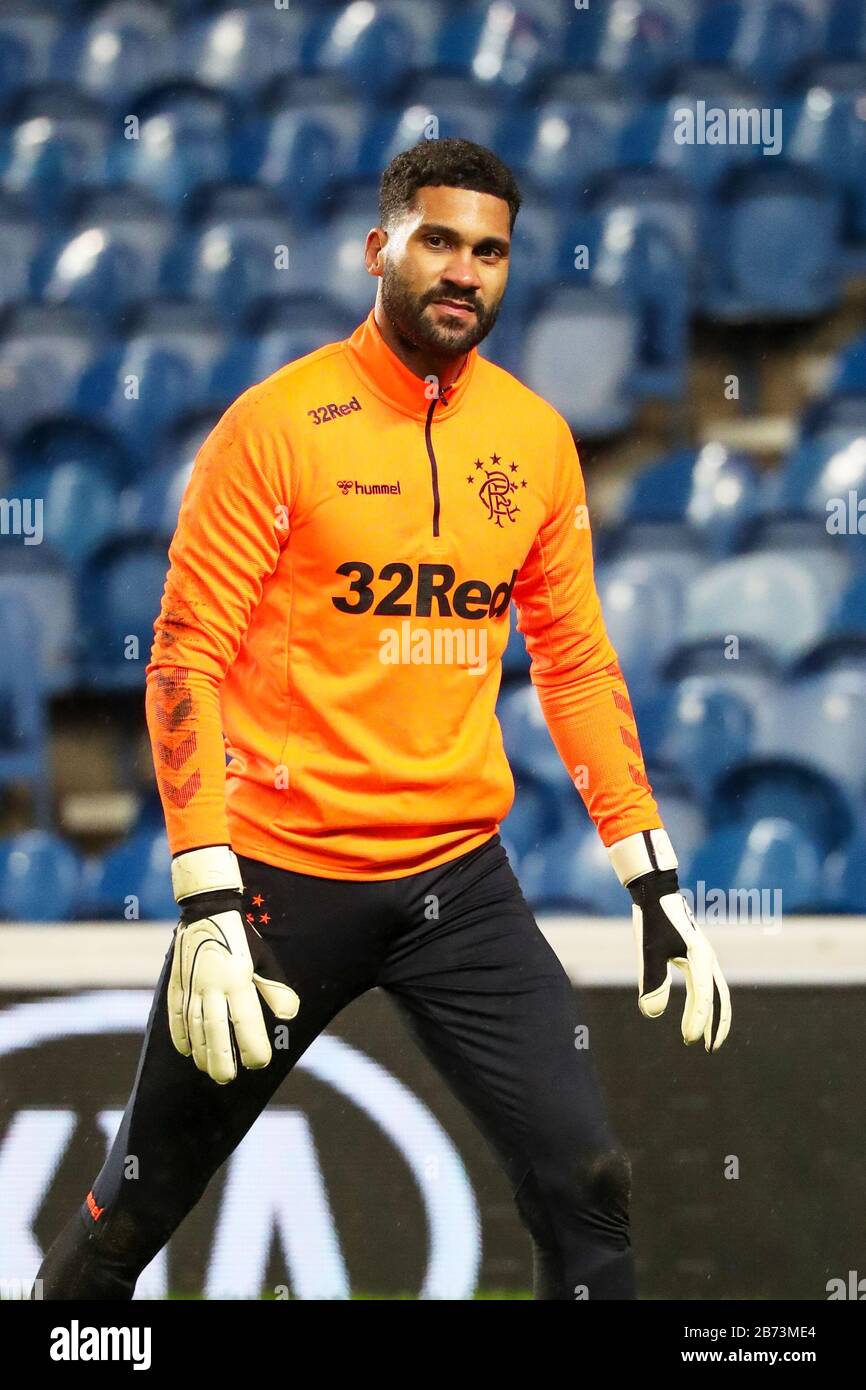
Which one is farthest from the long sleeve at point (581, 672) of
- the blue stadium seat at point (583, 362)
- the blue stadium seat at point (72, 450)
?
the blue stadium seat at point (72, 450)

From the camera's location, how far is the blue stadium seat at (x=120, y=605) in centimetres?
359

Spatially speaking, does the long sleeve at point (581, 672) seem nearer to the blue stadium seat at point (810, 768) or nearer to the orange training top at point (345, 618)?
the orange training top at point (345, 618)

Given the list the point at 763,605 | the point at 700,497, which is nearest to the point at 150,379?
the point at 700,497

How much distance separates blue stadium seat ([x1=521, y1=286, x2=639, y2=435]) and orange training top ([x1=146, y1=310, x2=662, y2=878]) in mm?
1785

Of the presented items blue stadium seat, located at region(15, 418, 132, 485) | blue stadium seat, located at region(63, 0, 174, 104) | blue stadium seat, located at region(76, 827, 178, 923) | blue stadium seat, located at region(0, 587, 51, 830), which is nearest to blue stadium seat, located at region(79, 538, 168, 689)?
blue stadium seat, located at region(0, 587, 51, 830)

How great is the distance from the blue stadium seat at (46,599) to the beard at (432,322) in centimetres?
164

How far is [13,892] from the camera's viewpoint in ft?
10.7

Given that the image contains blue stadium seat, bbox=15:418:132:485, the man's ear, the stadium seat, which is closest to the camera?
the man's ear

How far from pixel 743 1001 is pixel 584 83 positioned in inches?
101

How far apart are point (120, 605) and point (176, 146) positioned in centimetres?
141

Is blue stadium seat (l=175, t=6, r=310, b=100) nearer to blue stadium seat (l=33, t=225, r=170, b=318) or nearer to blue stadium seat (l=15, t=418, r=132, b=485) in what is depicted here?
blue stadium seat (l=33, t=225, r=170, b=318)

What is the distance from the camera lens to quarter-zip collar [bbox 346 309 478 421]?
2100 millimetres

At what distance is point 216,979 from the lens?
1.91 m
